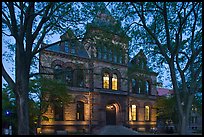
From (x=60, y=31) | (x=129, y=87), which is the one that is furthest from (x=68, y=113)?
(x=60, y=31)

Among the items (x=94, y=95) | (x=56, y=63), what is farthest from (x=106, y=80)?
(x=56, y=63)

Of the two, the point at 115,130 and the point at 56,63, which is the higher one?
the point at 56,63

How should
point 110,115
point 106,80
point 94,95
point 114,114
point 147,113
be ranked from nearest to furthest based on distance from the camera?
1. point 94,95
2. point 106,80
3. point 110,115
4. point 114,114
5. point 147,113

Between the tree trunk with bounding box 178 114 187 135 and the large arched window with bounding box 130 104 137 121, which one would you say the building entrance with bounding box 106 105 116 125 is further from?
the tree trunk with bounding box 178 114 187 135

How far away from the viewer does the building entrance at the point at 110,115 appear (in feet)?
132

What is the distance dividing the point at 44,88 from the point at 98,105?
11270mm

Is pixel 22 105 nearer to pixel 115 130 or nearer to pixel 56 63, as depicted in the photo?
pixel 56 63

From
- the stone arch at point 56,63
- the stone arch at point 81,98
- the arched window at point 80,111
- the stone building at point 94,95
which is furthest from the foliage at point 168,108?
the stone arch at point 56,63

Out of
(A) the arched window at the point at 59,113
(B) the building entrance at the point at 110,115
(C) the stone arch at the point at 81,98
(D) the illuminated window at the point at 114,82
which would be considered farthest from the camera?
(D) the illuminated window at the point at 114,82

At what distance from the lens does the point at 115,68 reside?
135 feet

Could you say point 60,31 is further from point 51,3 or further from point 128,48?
point 128,48

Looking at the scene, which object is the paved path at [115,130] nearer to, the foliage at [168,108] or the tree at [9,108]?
the foliage at [168,108]

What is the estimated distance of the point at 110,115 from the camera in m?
40.5

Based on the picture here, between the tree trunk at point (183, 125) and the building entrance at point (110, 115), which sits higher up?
the tree trunk at point (183, 125)
